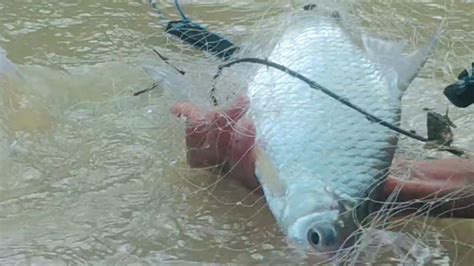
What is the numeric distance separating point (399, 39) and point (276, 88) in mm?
327

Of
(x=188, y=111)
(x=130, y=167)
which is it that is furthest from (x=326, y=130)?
(x=130, y=167)

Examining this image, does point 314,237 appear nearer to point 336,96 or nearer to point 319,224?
point 319,224

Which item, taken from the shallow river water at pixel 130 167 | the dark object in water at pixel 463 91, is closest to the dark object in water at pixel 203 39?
Result: the shallow river water at pixel 130 167

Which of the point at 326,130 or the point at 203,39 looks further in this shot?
the point at 203,39

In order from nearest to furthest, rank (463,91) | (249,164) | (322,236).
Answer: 1. (322,236)
2. (463,91)
3. (249,164)

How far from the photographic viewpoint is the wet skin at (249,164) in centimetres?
162

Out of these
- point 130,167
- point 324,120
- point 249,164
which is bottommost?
point 130,167

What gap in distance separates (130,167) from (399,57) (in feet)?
1.73

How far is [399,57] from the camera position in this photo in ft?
5.81

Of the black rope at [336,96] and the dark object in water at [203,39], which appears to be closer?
the black rope at [336,96]

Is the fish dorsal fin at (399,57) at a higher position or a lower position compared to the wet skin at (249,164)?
higher

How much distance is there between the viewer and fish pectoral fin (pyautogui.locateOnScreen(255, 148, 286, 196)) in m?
1.63

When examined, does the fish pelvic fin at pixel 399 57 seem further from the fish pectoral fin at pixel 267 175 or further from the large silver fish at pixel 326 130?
the fish pectoral fin at pixel 267 175

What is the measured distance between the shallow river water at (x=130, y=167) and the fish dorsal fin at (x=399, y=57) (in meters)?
0.11
